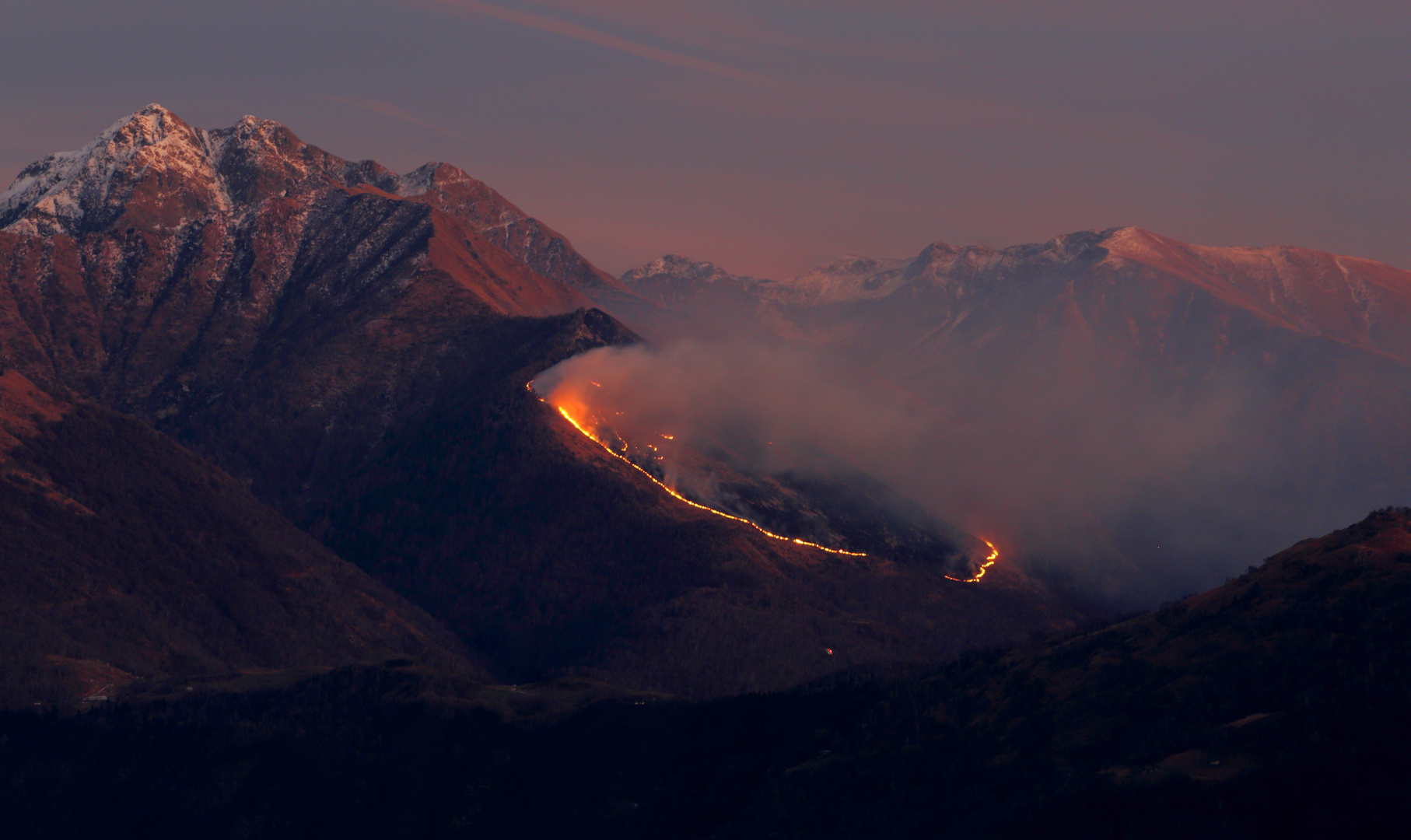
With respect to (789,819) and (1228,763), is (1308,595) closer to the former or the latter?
(1228,763)

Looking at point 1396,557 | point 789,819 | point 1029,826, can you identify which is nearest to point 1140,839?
point 1029,826

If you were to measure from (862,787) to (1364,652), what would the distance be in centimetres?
6449

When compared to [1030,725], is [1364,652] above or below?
above

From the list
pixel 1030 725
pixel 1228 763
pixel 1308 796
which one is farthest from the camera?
pixel 1030 725

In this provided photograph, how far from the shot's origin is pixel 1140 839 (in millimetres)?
152250

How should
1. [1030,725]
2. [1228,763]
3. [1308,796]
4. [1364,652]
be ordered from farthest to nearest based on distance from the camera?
[1030,725]
[1364,652]
[1228,763]
[1308,796]

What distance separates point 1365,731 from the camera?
158 meters

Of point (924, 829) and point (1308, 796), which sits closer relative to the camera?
point (1308, 796)

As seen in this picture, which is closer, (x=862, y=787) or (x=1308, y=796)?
(x=1308, y=796)

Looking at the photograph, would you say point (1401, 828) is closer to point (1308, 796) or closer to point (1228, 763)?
point (1308, 796)

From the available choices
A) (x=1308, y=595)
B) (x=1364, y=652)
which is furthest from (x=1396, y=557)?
(x=1364, y=652)

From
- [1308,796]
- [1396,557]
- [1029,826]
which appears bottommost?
[1029,826]

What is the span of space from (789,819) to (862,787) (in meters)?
10.6

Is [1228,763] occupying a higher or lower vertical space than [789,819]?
higher
